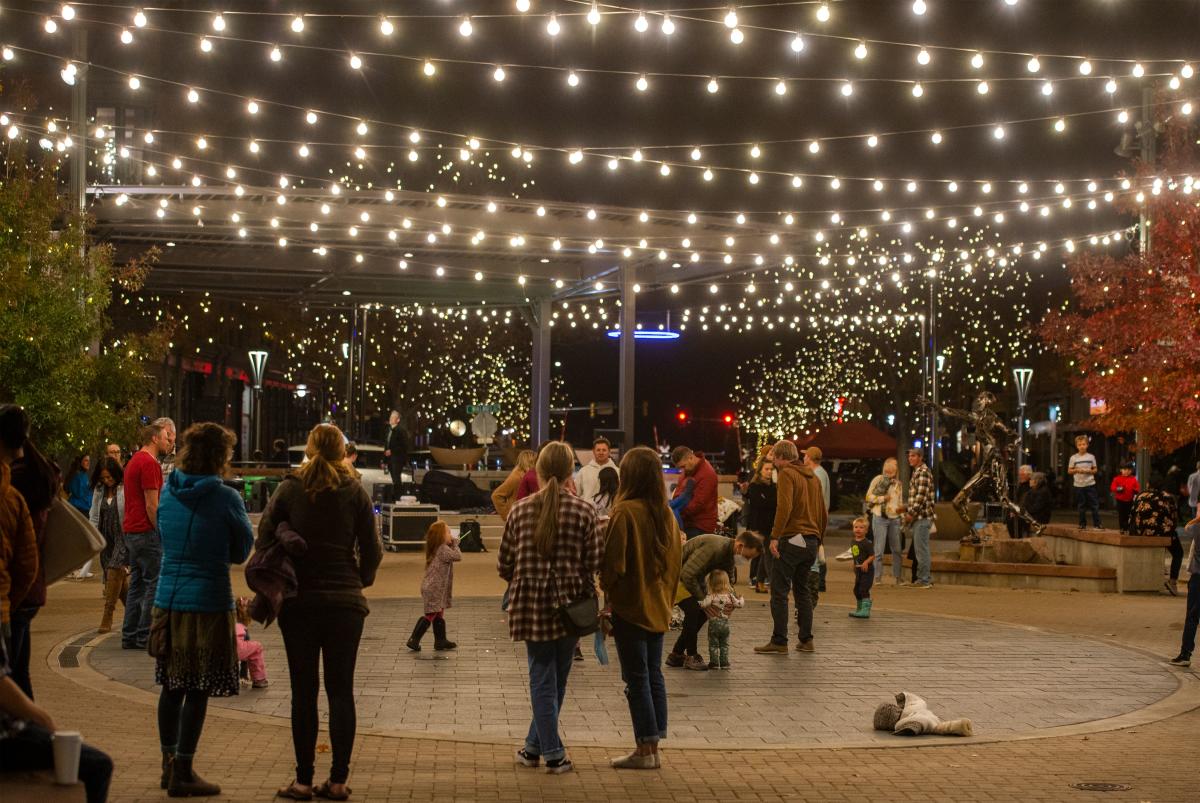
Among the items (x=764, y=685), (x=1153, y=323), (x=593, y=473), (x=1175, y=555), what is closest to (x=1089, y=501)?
(x=1153, y=323)

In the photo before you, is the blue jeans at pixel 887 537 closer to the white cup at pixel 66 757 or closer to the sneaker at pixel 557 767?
the sneaker at pixel 557 767

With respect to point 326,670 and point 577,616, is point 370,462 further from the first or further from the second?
point 326,670

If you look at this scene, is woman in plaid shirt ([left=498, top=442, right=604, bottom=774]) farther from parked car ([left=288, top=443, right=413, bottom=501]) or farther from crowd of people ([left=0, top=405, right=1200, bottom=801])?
parked car ([left=288, top=443, right=413, bottom=501])

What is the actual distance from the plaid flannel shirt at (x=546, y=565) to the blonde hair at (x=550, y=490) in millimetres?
32

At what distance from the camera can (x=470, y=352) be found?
166 ft

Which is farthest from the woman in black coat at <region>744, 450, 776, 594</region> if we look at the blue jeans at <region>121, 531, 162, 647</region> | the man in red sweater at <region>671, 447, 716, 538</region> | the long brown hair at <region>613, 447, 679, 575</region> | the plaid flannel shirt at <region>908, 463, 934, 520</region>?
the long brown hair at <region>613, 447, 679, 575</region>

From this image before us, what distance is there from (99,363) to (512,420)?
36488mm

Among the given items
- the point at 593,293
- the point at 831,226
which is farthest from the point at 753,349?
the point at 831,226

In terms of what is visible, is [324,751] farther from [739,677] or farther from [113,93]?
[113,93]

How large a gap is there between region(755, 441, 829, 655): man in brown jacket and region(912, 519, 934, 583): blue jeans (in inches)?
287

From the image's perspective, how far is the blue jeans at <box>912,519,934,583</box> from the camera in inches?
765

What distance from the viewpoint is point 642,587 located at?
7.70 meters

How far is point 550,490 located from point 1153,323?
59.3ft

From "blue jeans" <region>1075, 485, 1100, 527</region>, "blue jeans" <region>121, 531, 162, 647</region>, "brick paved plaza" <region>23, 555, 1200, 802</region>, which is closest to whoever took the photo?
"brick paved plaza" <region>23, 555, 1200, 802</region>
